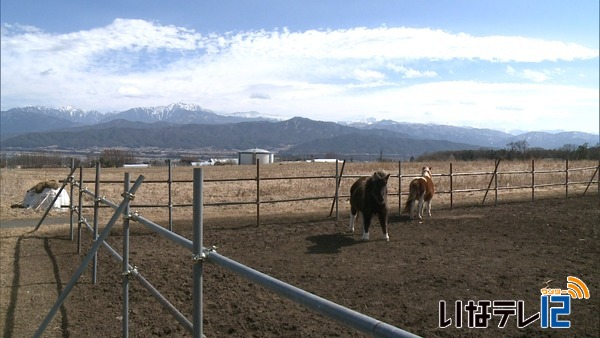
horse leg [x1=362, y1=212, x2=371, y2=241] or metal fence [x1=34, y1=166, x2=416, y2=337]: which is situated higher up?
metal fence [x1=34, y1=166, x2=416, y2=337]

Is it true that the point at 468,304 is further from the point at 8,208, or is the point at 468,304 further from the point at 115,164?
the point at 115,164

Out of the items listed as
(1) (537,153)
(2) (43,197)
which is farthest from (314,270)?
(1) (537,153)

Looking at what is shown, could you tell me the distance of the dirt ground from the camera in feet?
15.6

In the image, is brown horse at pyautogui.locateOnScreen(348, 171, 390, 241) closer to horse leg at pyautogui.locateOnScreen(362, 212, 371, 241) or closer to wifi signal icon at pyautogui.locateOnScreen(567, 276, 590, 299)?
horse leg at pyautogui.locateOnScreen(362, 212, 371, 241)

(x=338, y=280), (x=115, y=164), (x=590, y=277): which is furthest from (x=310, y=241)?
(x=115, y=164)

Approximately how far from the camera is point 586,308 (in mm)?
5105

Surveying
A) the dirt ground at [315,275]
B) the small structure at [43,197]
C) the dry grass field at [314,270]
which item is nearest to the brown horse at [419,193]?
the dry grass field at [314,270]

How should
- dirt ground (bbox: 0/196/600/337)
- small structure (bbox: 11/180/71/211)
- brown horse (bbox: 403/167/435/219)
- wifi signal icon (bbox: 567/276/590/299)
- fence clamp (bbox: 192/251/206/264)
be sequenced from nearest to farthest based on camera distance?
fence clamp (bbox: 192/251/206/264) < dirt ground (bbox: 0/196/600/337) < wifi signal icon (bbox: 567/276/590/299) < brown horse (bbox: 403/167/435/219) < small structure (bbox: 11/180/71/211)

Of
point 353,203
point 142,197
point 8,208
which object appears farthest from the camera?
point 142,197

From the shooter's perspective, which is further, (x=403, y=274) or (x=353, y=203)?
(x=353, y=203)

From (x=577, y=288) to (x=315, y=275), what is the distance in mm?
3363

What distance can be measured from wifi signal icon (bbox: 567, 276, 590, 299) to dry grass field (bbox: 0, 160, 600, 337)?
3.5 inches

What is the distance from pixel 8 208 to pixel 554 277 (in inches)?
580

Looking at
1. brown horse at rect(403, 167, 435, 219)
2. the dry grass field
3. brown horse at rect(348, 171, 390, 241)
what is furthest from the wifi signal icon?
brown horse at rect(403, 167, 435, 219)
